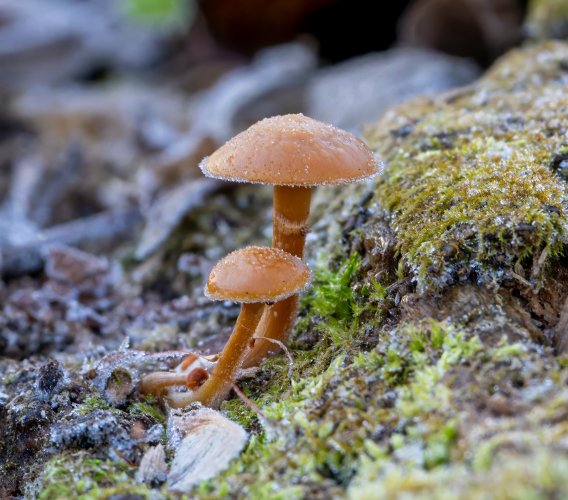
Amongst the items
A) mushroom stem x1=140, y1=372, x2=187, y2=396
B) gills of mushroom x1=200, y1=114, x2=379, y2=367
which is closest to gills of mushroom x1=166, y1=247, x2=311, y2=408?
mushroom stem x1=140, y1=372, x2=187, y2=396

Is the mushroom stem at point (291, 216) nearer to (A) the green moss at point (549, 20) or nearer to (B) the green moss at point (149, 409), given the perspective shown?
(B) the green moss at point (149, 409)

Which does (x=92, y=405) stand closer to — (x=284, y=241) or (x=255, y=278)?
(x=255, y=278)

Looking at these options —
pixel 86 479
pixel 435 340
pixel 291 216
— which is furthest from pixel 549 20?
pixel 86 479

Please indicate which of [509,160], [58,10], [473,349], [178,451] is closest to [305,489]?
[178,451]

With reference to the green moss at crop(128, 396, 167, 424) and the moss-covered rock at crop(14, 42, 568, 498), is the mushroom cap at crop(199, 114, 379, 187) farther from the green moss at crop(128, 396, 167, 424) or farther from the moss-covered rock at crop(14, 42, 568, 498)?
the green moss at crop(128, 396, 167, 424)

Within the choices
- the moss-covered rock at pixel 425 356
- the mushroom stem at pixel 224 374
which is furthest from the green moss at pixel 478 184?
the mushroom stem at pixel 224 374

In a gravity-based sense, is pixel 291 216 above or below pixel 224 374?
above
